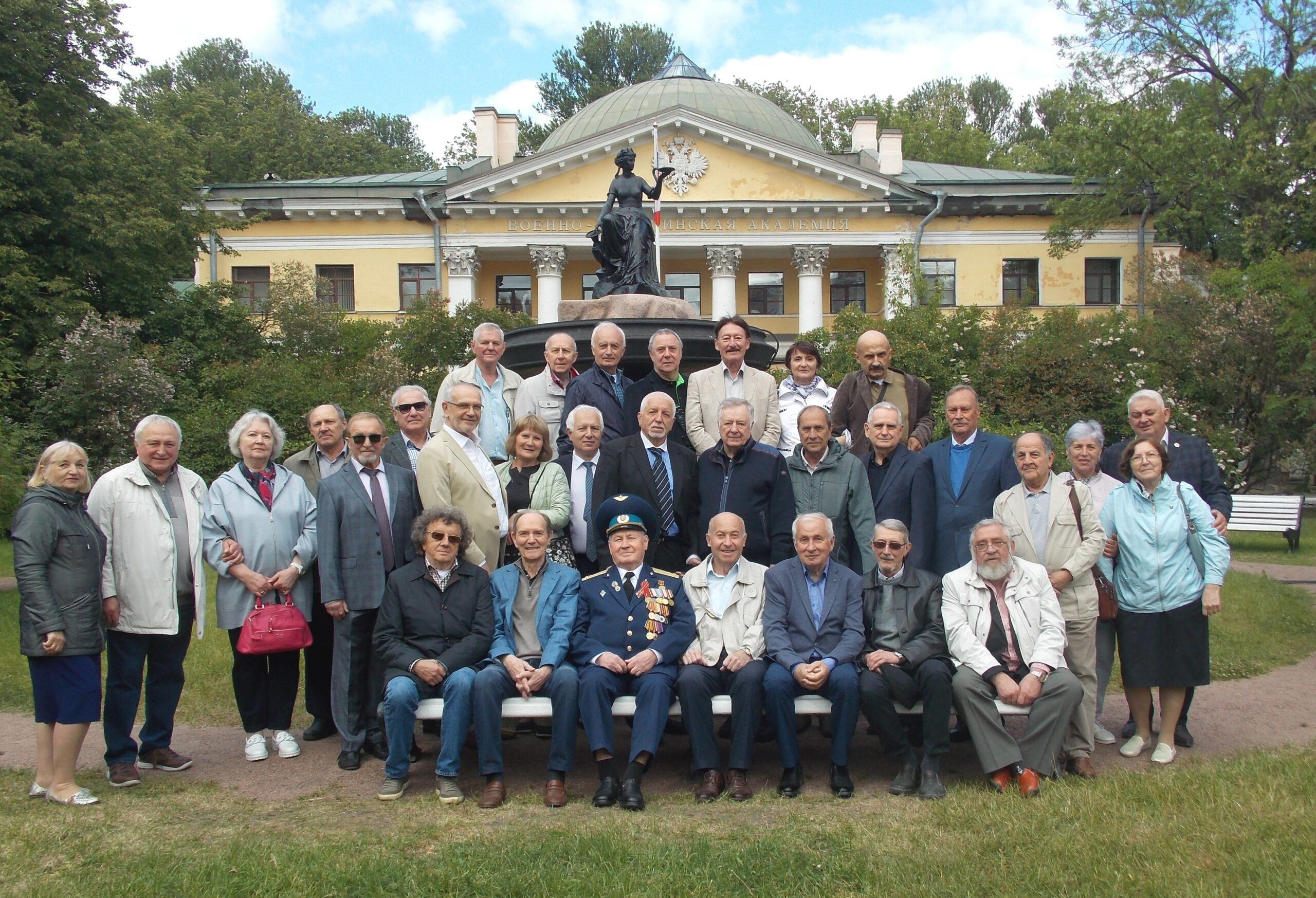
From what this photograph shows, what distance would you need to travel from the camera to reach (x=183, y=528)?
6.37m

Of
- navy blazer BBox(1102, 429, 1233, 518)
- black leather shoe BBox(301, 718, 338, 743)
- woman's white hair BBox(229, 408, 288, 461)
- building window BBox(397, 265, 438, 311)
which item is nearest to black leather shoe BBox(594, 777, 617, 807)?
black leather shoe BBox(301, 718, 338, 743)

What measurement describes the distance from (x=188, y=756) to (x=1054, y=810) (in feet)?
15.8

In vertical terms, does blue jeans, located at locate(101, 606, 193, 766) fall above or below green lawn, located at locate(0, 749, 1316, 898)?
above

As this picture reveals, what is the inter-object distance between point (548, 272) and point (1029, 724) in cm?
3451

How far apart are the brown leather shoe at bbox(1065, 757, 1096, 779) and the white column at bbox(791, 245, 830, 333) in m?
34.0

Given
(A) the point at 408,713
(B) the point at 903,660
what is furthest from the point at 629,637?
(B) the point at 903,660

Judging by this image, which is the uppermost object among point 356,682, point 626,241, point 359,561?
point 626,241

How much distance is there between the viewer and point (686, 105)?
142 ft

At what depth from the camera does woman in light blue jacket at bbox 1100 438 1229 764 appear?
6.40 meters

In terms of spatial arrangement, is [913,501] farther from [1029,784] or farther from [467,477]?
[467,477]

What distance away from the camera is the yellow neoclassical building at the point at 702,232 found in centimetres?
3875

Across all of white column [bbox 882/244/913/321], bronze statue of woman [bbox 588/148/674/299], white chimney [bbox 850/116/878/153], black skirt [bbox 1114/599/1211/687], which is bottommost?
black skirt [bbox 1114/599/1211/687]

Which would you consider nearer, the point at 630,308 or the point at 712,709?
the point at 712,709

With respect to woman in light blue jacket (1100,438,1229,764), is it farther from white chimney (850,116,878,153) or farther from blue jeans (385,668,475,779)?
white chimney (850,116,878,153)
